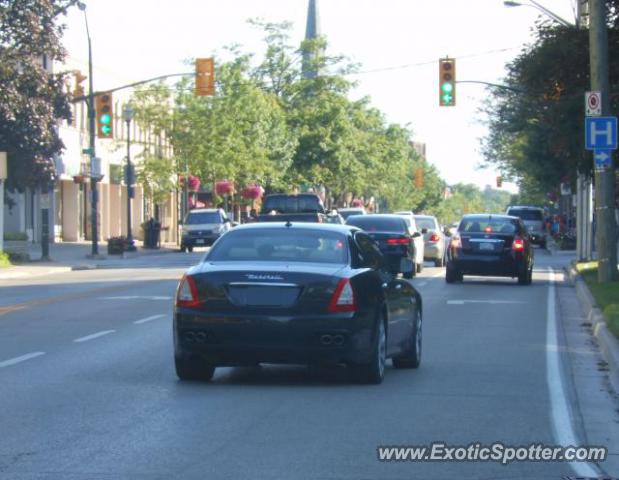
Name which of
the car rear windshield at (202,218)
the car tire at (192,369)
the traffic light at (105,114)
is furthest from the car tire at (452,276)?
the car rear windshield at (202,218)

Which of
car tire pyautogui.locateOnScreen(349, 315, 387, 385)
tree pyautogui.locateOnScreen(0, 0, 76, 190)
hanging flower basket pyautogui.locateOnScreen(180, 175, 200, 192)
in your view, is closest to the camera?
car tire pyautogui.locateOnScreen(349, 315, 387, 385)

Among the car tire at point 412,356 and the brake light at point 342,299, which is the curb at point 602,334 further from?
the brake light at point 342,299

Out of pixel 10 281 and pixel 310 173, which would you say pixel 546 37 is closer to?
pixel 10 281

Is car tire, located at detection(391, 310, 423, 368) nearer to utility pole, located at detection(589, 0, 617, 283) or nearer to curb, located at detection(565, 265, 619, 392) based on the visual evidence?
curb, located at detection(565, 265, 619, 392)

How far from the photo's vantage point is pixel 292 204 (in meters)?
42.7

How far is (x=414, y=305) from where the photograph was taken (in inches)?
546

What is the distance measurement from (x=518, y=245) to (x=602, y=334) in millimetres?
13099

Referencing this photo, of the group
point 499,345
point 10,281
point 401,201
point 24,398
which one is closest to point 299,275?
point 24,398

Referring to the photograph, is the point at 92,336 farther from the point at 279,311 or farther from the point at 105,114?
the point at 105,114

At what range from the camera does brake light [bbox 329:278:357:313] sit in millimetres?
11438

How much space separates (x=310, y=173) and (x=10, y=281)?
5166 centimetres

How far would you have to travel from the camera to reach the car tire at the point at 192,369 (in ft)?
39.2

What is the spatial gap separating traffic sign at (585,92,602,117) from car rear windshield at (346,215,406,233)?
7.11 metres

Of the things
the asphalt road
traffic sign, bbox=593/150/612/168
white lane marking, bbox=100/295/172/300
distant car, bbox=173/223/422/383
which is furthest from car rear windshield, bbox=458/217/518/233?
distant car, bbox=173/223/422/383
